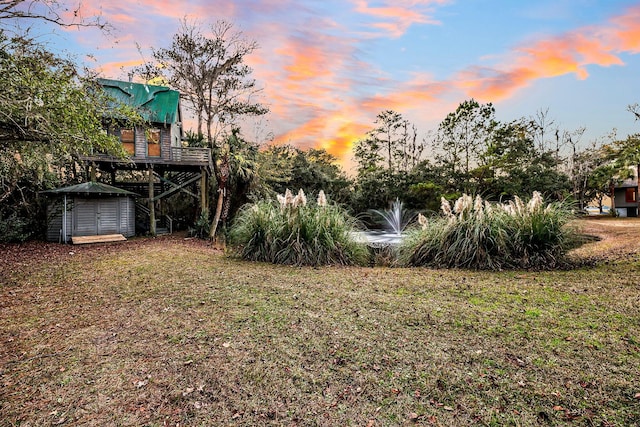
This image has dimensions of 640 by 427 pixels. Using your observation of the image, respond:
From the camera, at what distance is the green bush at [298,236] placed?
6684mm

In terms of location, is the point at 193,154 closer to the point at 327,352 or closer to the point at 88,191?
the point at 88,191

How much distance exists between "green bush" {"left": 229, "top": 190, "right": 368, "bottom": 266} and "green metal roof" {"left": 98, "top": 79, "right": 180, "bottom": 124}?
925 centimetres

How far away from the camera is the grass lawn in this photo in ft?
6.61

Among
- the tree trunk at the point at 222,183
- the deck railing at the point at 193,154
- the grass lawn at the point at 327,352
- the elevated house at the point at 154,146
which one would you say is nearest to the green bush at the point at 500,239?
the grass lawn at the point at 327,352

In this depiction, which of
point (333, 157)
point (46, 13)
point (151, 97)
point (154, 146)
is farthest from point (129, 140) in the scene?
point (333, 157)

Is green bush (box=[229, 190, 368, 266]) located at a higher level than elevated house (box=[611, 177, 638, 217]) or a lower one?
lower

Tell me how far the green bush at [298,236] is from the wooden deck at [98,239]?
23.2 ft

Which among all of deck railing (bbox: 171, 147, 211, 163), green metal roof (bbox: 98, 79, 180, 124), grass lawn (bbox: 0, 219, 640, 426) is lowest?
grass lawn (bbox: 0, 219, 640, 426)

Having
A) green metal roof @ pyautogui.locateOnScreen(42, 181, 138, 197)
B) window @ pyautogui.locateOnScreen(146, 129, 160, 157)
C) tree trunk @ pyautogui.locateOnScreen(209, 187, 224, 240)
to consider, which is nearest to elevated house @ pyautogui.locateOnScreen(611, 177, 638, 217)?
tree trunk @ pyautogui.locateOnScreen(209, 187, 224, 240)

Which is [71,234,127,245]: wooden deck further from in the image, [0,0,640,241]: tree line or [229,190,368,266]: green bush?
[229,190,368,266]: green bush

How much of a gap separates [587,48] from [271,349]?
35.5ft

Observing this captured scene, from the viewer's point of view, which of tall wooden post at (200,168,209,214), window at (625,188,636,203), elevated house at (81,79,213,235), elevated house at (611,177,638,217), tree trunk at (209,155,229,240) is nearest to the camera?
tree trunk at (209,155,229,240)

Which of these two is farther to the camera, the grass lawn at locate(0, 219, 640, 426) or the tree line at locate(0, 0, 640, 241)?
the tree line at locate(0, 0, 640, 241)

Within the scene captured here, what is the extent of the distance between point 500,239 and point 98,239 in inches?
488
